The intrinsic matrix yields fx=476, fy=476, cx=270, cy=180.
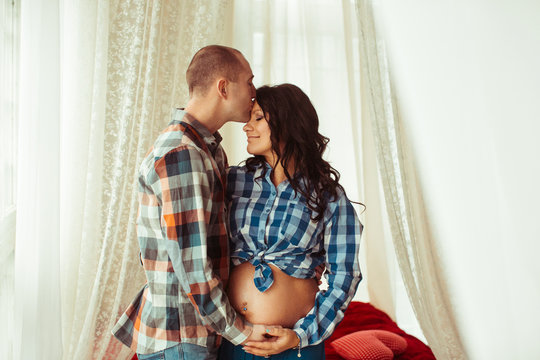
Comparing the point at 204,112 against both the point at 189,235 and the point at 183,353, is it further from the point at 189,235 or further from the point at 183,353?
the point at 183,353

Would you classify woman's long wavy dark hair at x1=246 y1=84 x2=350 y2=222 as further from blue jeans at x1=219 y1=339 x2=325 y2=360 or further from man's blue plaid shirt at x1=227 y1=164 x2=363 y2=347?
blue jeans at x1=219 y1=339 x2=325 y2=360

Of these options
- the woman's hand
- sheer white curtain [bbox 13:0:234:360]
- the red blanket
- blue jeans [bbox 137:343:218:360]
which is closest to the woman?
the woman's hand

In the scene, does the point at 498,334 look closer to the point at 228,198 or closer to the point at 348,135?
the point at 348,135

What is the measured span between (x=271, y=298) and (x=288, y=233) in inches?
7.3

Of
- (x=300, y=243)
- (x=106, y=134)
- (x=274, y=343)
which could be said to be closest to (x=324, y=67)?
(x=106, y=134)

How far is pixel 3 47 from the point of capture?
182 centimetres

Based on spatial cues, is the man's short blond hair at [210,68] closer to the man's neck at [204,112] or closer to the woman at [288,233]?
the man's neck at [204,112]

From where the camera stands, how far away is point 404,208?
2.12m

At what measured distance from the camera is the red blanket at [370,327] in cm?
235

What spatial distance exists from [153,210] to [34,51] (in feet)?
3.10

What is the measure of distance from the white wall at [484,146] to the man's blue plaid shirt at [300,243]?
981mm

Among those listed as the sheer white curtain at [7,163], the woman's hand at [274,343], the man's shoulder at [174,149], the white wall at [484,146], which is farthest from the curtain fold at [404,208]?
the sheer white curtain at [7,163]

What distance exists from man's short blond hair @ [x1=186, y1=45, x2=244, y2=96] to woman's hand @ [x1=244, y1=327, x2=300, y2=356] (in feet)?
2.27

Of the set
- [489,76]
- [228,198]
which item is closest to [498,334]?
[489,76]
